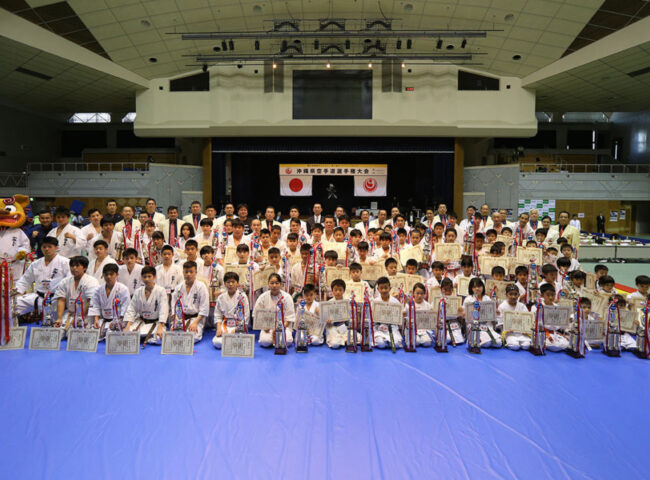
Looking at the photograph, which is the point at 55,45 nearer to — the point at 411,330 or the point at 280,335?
the point at 280,335

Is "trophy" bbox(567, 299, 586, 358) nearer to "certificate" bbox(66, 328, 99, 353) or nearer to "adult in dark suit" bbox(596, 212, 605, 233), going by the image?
"certificate" bbox(66, 328, 99, 353)

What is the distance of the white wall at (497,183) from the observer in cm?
1664

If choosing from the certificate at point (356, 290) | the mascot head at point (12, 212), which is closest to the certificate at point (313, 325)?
the certificate at point (356, 290)

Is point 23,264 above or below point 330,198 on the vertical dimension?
below

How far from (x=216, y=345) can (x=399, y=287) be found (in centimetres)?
253

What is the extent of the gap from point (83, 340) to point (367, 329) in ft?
11.2

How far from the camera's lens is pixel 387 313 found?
5.06 m

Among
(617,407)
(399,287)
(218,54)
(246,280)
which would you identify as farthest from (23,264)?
(218,54)

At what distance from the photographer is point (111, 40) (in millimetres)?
12797

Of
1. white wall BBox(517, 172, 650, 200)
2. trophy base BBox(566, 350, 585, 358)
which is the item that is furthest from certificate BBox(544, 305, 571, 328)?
white wall BBox(517, 172, 650, 200)

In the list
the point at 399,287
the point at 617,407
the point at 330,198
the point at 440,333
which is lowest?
the point at 617,407

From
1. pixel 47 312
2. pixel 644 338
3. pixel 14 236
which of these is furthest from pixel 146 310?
pixel 644 338

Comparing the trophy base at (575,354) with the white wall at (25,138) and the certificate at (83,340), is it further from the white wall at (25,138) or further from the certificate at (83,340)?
the white wall at (25,138)

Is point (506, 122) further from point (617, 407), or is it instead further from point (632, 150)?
point (617, 407)
